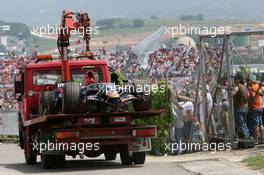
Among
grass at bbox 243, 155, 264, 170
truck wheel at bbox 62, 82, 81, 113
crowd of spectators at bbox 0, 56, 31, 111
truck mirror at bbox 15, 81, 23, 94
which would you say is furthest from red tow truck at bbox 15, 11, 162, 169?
crowd of spectators at bbox 0, 56, 31, 111

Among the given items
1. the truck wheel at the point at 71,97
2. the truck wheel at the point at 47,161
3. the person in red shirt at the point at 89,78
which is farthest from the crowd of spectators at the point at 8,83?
the truck wheel at the point at 71,97

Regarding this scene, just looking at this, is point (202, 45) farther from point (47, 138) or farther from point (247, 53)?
point (47, 138)

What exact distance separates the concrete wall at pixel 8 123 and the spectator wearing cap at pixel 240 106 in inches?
693

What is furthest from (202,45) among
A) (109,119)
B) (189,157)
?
(109,119)

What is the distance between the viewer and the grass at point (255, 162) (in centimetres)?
1747

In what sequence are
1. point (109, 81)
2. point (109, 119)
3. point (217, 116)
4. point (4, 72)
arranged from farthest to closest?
1. point (4, 72)
2. point (217, 116)
3. point (109, 81)
4. point (109, 119)

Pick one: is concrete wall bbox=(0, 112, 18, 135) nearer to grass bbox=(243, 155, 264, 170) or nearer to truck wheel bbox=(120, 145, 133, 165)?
truck wheel bbox=(120, 145, 133, 165)

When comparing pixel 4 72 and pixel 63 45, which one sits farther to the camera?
pixel 4 72

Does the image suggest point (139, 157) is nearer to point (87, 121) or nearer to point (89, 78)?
point (87, 121)

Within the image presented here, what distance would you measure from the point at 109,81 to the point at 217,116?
312cm

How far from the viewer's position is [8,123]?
39406 mm

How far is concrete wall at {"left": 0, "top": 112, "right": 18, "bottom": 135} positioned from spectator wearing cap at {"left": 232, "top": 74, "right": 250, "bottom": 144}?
17.6 metres

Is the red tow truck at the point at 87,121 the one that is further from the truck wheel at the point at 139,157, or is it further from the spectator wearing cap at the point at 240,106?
the spectator wearing cap at the point at 240,106

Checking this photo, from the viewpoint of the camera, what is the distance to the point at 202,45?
23297 millimetres
